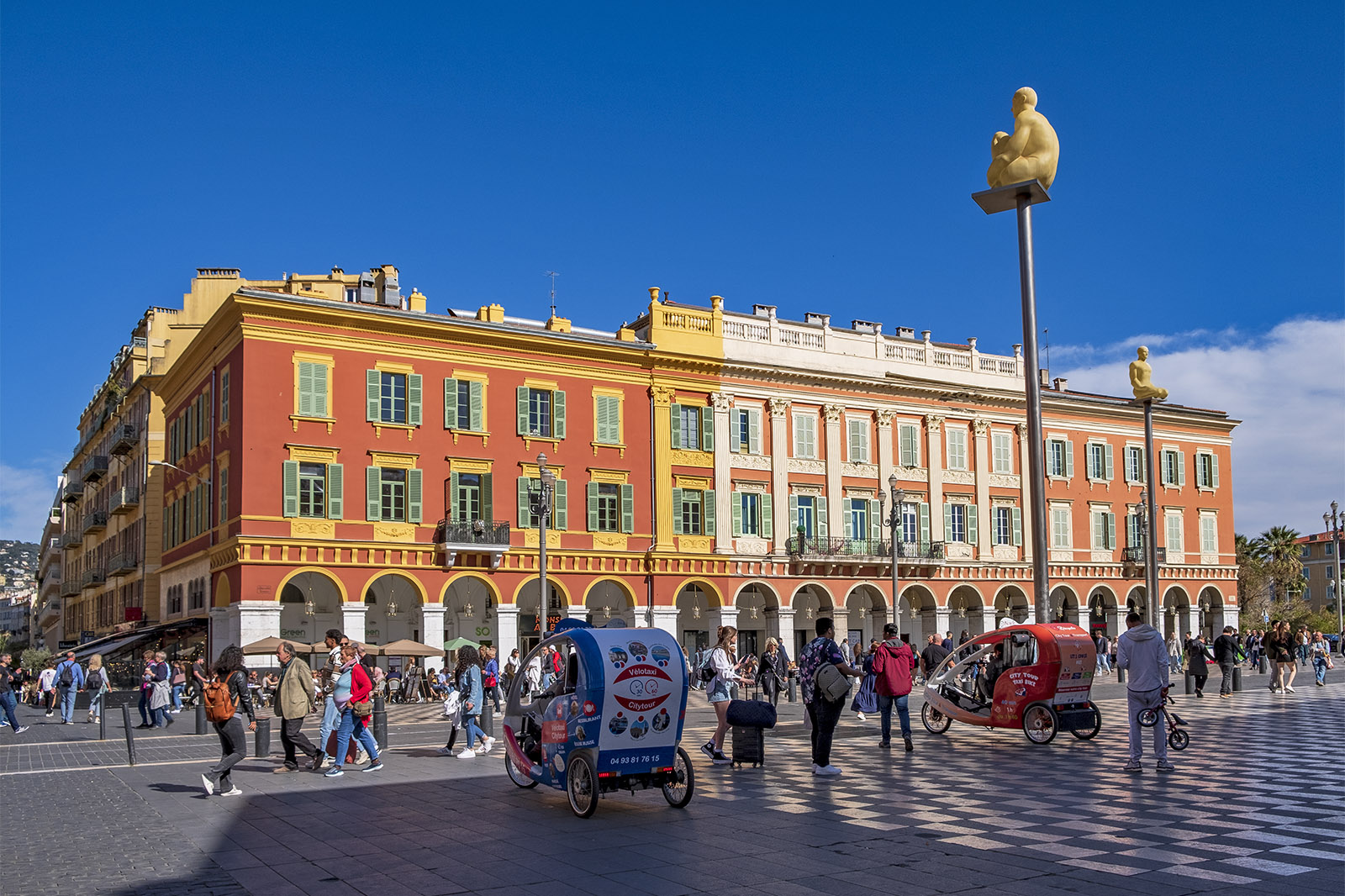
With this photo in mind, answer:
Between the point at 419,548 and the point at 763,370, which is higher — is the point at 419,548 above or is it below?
below

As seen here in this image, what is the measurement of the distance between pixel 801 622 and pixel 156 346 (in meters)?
30.6

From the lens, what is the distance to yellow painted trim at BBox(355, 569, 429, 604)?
38.7m

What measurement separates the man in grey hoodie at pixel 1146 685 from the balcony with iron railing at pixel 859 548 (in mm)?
32878

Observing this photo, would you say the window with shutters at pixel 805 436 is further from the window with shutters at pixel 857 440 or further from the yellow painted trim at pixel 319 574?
the yellow painted trim at pixel 319 574

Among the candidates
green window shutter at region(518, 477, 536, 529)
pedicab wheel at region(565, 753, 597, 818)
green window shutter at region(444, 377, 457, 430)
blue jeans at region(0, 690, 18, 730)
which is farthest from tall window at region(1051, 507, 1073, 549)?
pedicab wheel at region(565, 753, 597, 818)

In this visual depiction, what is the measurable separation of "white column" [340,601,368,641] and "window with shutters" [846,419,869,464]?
20760 mm

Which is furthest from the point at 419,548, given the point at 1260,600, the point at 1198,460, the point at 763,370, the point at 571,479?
the point at 1260,600

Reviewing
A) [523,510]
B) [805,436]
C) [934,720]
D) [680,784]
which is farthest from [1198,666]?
[523,510]

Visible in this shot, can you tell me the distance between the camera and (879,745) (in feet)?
60.5

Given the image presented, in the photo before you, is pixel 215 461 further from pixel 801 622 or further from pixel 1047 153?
pixel 1047 153

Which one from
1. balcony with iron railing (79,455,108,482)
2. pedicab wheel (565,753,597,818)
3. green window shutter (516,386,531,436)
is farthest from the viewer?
balcony with iron railing (79,455,108,482)

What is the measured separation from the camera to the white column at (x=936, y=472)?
51.3 metres

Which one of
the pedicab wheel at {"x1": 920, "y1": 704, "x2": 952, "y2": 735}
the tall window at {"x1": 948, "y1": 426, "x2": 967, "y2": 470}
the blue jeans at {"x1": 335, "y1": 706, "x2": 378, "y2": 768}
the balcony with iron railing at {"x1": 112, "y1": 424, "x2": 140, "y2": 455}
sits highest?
the balcony with iron railing at {"x1": 112, "y1": 424, "x2": 140, "y2": 455}

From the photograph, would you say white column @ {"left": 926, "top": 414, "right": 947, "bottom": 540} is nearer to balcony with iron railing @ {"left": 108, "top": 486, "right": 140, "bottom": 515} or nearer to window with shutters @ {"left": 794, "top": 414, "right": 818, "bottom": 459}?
window with shutters @ {"left": 794, "top": 414, "right": 818, "bottom": 459}
